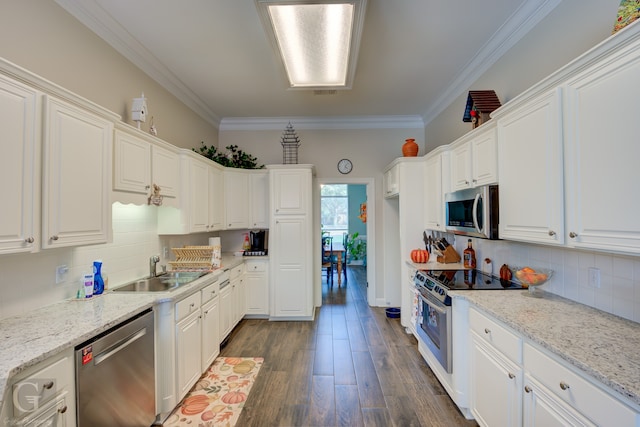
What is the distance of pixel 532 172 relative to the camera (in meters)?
1.69

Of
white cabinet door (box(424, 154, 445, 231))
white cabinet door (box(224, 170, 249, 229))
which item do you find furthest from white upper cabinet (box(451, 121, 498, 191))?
white cabinet door (box(224, 170, 249, 229))

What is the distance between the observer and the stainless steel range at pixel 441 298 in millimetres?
2172

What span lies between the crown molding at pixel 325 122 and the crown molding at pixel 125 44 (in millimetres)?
922

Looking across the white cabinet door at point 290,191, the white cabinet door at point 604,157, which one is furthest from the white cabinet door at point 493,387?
the white cabinet door at point 290,191

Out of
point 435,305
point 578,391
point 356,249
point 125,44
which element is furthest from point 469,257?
point 356,249

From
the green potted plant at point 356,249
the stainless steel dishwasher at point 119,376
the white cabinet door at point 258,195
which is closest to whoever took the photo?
the stainless steel dishwasher at point 119,376

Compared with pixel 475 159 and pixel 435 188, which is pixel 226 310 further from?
pixel 475 159

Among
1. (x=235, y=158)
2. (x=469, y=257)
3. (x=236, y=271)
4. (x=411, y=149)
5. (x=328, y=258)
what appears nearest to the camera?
(x=469, y=257)

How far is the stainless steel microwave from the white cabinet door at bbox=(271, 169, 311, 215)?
1828mm

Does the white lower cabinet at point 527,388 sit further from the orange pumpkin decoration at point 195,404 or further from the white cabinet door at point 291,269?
the white cabinet door at point 291,269

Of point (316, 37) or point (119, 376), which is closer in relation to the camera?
point (119, 376)

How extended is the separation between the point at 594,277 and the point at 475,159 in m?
1.16

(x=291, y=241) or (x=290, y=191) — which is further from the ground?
(x=290, y=191)

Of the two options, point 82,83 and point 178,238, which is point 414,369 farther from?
point 82,83
